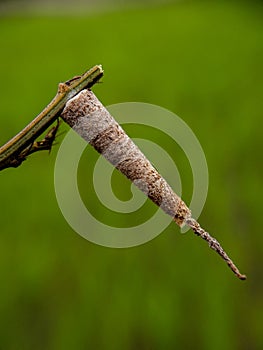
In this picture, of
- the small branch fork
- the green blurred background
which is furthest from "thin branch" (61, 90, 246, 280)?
the green blurred background

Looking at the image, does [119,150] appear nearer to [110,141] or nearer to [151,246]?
[110,141]

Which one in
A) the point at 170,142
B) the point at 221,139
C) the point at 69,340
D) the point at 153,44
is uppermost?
the point at 153,44

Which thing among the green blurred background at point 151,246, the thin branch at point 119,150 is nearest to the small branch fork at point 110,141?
the thin branch at point 119,150

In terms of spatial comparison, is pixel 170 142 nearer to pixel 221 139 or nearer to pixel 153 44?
pixel 221 139

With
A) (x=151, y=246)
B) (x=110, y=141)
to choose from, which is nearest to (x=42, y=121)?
(x=110, y=141)

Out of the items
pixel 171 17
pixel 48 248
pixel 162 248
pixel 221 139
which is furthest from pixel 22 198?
pixel 171 17

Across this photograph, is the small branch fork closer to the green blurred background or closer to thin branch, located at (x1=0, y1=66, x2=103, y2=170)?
thin branch, located at (x1=0, y1=66, x2=103, y2=170)

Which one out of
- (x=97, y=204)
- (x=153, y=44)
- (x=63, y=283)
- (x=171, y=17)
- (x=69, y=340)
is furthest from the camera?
(x=171, y=17)

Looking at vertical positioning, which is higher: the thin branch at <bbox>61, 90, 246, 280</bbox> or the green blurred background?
the green blurred background
